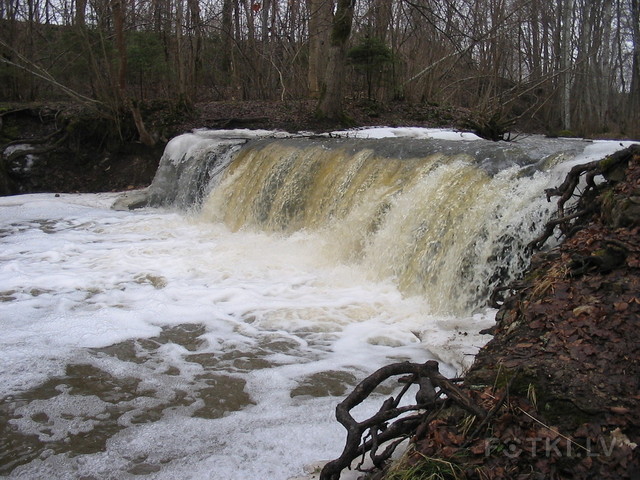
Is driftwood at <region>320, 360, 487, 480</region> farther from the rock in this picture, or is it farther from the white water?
the rock

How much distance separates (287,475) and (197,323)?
2484mm

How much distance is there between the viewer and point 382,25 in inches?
594

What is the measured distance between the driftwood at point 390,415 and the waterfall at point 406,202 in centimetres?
285

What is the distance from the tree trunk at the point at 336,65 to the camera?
11.9 metres

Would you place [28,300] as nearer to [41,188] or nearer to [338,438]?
[338,438]

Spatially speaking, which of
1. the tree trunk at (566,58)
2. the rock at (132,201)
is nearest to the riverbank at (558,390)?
the rock at (132,201)

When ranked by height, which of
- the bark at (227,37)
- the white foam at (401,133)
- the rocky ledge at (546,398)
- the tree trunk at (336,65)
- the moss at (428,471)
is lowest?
the moss at (428,471)

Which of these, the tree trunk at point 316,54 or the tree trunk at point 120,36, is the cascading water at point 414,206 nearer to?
the tree trunk at point 120,36

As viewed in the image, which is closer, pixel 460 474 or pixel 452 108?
pixel 460 474

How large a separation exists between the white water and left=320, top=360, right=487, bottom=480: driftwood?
29.7 inches

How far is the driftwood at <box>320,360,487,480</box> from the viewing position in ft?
7.17

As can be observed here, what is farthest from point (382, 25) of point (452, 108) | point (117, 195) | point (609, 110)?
point (609, 110)

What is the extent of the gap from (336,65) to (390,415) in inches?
434

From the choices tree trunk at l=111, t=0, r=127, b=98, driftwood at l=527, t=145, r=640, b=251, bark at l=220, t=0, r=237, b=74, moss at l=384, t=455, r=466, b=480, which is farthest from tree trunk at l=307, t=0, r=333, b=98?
moss at l=384, t=455, r=466, b=480
